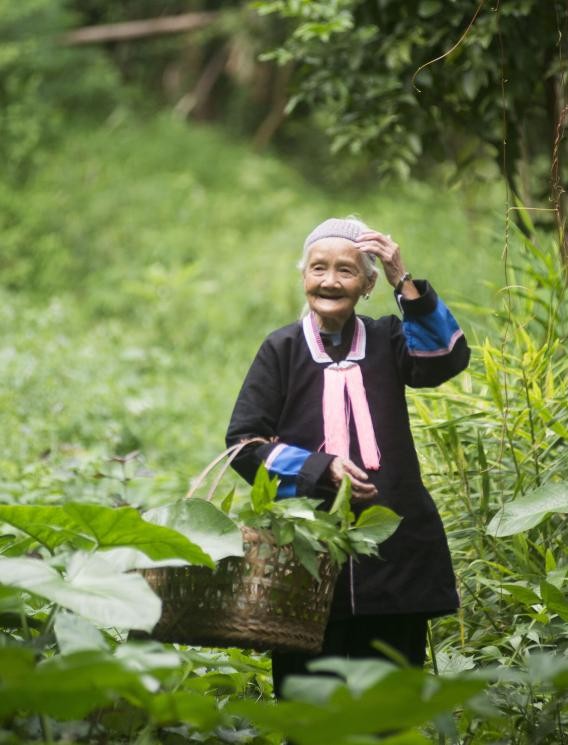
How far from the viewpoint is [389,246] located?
312 cm

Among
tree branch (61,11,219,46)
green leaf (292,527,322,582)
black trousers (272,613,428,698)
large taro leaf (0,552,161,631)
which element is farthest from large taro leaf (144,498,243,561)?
tree branch (61,11,219,46)

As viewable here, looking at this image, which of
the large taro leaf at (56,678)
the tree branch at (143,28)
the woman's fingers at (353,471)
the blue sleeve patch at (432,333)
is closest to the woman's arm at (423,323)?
the blue sleeve patch at (432,333)

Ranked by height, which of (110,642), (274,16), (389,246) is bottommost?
(110,642)

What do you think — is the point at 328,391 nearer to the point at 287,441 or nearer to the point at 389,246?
the point at 287,441

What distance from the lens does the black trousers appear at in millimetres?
3126

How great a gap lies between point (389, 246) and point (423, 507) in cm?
67

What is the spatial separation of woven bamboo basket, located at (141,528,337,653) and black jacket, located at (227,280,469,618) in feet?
0.89

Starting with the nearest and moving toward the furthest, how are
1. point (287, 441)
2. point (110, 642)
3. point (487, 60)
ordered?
point (110, 642), point (287, 441), point (487, 60)

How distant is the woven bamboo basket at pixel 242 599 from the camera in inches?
108

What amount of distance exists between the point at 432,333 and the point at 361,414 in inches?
10.6

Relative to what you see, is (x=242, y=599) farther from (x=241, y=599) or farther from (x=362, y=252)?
(x=362, y=252)

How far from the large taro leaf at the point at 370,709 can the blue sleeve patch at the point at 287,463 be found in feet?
3.88

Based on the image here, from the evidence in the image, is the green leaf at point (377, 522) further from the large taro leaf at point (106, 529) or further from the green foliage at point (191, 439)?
the large taro leaf at point (106, 529)

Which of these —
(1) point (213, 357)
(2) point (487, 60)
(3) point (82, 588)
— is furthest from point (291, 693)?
(1) point (213, 357)
